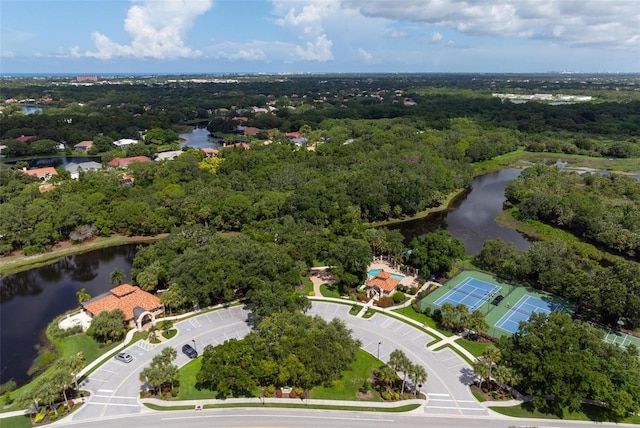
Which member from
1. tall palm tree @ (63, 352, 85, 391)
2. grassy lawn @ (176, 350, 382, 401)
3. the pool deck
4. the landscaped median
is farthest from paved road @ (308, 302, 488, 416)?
tall palm tree @ (63, 352, 85, 391)

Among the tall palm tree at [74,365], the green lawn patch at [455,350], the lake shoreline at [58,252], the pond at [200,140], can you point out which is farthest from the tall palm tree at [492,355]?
the pond at [200,140]

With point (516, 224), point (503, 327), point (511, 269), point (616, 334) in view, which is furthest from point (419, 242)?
point (516, 224)

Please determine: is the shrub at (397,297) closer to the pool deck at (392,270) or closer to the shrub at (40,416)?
the pool deck at (392,270)

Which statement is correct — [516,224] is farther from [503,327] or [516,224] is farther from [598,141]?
[598,141]

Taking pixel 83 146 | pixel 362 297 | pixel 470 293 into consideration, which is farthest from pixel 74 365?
pixel 83 146

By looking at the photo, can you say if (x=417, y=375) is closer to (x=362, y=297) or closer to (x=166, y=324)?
(x=362, y=297)

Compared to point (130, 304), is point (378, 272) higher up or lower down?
lower down

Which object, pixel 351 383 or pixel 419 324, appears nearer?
pixel 351 383
